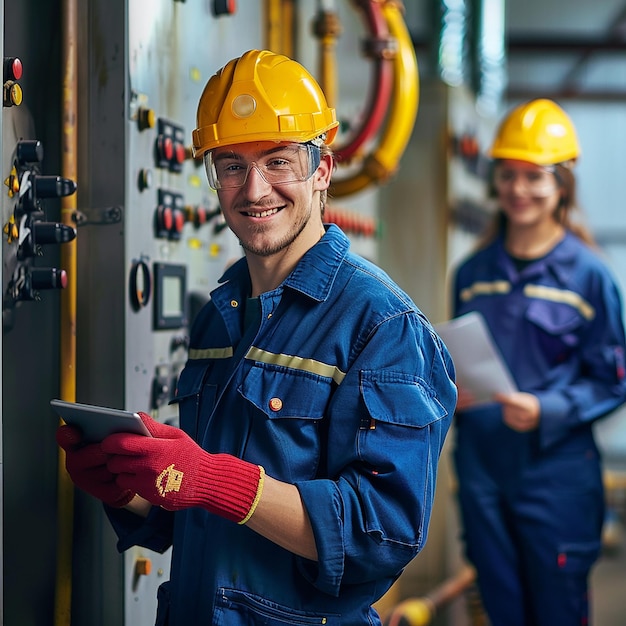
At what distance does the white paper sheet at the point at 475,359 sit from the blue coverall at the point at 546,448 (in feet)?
0.43

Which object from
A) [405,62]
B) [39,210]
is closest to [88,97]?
[39,210]

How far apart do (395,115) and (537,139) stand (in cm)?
41

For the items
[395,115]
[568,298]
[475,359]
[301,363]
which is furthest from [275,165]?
[568,298]

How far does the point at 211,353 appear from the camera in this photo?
134cm

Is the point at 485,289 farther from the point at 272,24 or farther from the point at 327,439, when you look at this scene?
the point at 327,439

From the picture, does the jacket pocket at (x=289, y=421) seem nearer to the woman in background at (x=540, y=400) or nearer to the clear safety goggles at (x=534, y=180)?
the woman in background at (x=540, y=400)

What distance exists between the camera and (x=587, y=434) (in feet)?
7.97

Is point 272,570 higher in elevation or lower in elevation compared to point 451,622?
higher

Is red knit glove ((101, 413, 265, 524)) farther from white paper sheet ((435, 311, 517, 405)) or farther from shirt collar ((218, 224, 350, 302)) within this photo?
white paper sheet ((435, 311, 517, 405))

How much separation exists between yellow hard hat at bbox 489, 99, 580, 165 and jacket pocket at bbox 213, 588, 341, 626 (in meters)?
1.66

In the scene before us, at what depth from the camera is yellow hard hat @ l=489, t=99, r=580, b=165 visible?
2.53 meters

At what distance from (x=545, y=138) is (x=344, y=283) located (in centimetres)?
151

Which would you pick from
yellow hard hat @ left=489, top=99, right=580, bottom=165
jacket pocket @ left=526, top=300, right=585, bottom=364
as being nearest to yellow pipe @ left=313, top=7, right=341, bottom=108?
yellow hard hat @ left=489, top=99, right=580, bottom=165

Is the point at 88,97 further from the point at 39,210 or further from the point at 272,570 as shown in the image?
the point at 272,570
